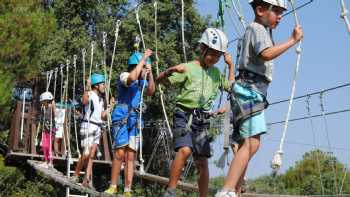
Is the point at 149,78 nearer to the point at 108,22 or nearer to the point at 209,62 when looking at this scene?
the point at 209,62

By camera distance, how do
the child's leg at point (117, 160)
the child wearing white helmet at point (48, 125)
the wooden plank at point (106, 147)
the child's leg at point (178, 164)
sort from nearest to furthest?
the child's leg at point (178, 164) < the child's leg at point (117, 160) < the child wearing white helmet at point (48, 125) < the wooden plank at point (106, 147)

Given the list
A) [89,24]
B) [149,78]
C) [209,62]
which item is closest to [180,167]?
[209,62]

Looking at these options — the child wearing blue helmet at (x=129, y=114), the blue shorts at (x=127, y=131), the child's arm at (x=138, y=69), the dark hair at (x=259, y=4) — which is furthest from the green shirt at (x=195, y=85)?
the blue shorts at (x=127, y=131)

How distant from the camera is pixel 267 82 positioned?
2.94m

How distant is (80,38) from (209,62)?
36.8 ft

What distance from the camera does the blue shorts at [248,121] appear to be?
282 centimetres

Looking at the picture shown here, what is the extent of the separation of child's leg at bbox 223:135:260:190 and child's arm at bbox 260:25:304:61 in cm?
35

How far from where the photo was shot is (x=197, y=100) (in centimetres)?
→ 355

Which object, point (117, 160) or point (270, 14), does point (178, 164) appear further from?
point (117, 160)

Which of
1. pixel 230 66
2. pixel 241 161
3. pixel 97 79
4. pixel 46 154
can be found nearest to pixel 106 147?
pixel 46 154

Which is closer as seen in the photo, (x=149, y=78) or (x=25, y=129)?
(x=149, y=78)

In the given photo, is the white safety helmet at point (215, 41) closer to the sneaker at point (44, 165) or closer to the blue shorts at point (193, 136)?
the blue shorts at point (193, 136)

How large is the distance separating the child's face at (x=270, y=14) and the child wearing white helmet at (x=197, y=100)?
59 centimetres

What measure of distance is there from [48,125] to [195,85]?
6658 mm
